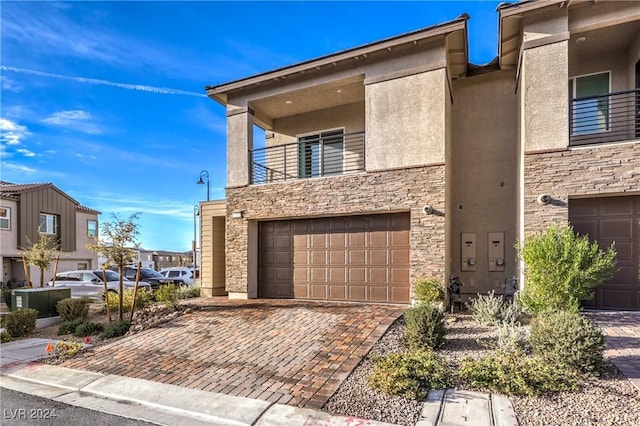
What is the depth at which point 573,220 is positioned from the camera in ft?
26.6

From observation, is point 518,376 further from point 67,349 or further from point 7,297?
point 7,297

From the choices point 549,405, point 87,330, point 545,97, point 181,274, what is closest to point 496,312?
point 549,405

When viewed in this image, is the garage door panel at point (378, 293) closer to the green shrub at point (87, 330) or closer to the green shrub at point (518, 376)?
the green shrub at point (518, 376)

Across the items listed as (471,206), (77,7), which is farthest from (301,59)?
(471,206)

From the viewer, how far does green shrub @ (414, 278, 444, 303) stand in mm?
8172

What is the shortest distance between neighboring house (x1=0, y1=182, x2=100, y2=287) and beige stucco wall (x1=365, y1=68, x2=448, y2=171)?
18.2 meters

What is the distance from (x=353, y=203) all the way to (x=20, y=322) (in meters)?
8.95

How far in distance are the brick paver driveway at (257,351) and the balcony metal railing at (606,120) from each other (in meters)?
6.56

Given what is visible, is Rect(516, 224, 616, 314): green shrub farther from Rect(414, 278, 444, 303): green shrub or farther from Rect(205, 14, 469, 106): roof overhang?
Rect(205, 14, 469, 106): roof overhang

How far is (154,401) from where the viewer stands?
4.56 meters

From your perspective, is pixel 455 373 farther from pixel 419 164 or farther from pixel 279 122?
pixel 279 122

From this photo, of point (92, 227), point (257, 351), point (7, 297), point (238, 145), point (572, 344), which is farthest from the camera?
point (92, 227)

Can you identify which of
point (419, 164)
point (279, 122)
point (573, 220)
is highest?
point (279, 122)

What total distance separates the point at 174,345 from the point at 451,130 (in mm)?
9275
